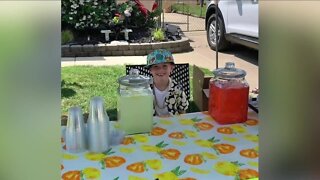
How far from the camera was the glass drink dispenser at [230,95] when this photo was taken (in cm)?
176

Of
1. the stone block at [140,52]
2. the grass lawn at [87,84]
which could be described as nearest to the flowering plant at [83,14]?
the stone block at [140,52]

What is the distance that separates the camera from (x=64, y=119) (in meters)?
1.66

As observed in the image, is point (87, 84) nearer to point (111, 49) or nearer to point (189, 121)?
point (111, 49)

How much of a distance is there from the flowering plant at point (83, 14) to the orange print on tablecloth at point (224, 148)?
248 inches

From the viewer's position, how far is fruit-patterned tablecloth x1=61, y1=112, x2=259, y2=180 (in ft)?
4.51

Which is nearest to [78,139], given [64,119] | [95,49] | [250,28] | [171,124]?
[64,119]

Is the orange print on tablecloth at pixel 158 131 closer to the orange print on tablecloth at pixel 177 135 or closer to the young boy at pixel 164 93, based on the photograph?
the orange print on tablecloth at pixel 177 135

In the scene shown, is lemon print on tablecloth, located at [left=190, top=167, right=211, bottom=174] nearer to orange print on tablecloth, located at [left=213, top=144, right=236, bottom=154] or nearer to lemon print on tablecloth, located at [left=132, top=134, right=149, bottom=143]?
orange print on tablecloth, located at [left=213, top=144, right=236, bottom=154]

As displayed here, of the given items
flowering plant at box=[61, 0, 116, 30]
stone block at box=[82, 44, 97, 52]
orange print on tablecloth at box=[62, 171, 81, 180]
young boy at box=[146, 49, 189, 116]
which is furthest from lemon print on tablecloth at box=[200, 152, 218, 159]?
flowering plant at box=[61, 0, 116, 30]

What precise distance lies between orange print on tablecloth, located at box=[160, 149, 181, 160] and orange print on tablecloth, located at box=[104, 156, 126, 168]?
15cm

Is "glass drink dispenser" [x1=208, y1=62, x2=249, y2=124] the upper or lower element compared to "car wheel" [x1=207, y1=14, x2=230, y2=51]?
lower
